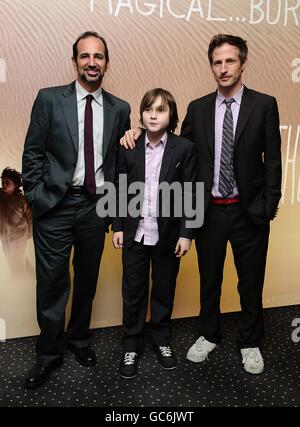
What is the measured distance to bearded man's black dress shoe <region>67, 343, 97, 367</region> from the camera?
274 centimetres

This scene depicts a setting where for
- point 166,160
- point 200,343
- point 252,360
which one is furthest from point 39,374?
point 166,160

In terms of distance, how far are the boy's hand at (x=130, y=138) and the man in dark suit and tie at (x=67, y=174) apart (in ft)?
0.22

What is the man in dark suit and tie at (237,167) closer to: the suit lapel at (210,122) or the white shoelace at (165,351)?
the suit lapel at (210,122)

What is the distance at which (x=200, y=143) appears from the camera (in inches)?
101

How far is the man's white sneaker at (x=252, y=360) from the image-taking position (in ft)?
8.79

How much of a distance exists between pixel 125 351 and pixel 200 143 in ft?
4.02

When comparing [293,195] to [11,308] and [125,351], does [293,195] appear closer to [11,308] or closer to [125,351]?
[125,351]

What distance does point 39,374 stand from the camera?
2.55 m

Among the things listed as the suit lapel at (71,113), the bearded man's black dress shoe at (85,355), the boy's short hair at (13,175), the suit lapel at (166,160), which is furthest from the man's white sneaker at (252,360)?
the boy's short hair at (13,175)

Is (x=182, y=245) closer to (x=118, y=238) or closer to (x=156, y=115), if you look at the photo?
(x=118, y=238)
